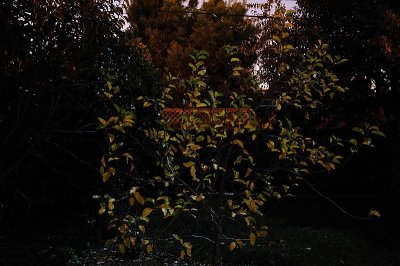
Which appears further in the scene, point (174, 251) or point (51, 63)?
point (174, 251)

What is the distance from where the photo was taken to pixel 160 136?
3.97m

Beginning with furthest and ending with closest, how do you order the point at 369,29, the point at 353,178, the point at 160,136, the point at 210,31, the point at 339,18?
the point at 210,31, the point at 353,178, the point at 339,18, the point at 369,29, the point at 160,136

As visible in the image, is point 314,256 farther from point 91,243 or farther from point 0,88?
point 0,88

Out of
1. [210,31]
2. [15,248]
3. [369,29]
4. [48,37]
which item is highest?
[210,31]

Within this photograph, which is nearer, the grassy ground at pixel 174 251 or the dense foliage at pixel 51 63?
the dense foliage at pixel 51 63

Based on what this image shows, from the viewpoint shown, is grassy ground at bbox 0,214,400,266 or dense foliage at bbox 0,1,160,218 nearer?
dense foliage at bbox 0,1,160,218

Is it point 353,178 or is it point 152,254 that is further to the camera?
point 353,178

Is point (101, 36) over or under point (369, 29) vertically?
under

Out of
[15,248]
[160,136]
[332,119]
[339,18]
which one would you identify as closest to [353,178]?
[332,119]

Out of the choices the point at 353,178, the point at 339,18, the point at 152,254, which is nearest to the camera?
the point at 152,254

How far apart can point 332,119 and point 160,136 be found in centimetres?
753

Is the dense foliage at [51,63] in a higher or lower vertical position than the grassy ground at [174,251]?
higher

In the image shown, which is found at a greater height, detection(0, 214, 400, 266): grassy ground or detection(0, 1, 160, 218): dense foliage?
detection(0, 1, 160, 218): dense foliage

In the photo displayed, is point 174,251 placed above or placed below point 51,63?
below
